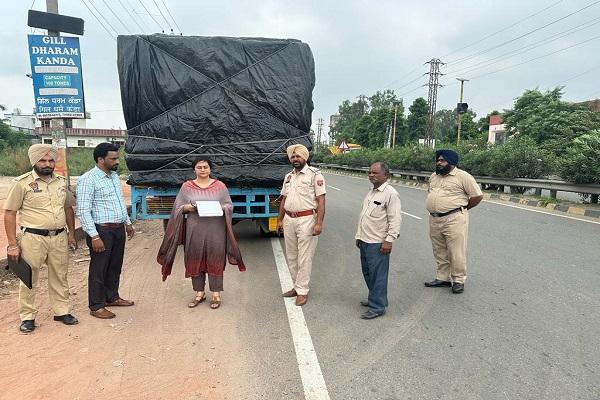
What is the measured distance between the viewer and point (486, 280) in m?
5.66

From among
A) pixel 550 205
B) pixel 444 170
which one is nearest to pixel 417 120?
pixel 550 205

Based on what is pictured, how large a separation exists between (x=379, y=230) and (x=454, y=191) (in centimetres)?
129

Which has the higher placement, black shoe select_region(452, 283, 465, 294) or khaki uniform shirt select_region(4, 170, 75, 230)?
khaki uniform shirt select_region(4, 170, 75, 230)

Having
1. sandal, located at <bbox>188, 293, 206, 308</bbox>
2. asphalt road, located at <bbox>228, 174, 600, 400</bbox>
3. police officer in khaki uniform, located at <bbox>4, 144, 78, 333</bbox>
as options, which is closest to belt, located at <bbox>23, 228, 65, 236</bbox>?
police officer in khaki uniform, located at <bbox>4, 144, 78, 333</bbox>

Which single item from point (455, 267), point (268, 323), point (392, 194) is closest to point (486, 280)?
point (455, 267)

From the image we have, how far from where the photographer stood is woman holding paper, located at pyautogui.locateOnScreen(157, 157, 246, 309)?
4586mm

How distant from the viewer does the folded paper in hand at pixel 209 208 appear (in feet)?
14.7

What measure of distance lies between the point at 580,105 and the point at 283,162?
3171 centimetres

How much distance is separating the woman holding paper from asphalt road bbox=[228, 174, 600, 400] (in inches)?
23.1

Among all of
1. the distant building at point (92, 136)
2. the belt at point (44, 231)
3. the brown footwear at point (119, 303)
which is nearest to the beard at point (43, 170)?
the belt at point (44, 231)

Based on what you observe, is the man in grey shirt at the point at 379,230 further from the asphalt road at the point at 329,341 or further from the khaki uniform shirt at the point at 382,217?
the asphalt road at the point at 329,341

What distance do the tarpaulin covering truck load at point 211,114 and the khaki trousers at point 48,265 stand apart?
2197 mm

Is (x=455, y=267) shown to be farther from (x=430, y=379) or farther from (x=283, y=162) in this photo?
(x=283, y=162)

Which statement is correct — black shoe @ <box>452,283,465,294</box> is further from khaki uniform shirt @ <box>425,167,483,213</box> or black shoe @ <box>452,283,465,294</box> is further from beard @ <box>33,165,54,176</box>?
beard @ <box>33,165,54,176</box>
